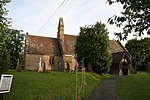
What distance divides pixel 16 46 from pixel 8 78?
62.7 m

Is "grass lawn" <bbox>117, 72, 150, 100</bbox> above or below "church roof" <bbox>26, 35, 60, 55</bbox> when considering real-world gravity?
below

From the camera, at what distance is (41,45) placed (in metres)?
62.1

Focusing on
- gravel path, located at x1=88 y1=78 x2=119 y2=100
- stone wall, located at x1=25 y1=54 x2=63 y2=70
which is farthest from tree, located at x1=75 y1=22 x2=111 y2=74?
gravel path, located at x1=88 y1=78 x2=119 y2=100

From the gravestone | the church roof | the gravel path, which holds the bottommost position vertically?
the gravel path

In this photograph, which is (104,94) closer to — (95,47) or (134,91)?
(134,91)

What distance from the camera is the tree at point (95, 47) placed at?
47.1 meters

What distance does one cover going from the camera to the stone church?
191 ft

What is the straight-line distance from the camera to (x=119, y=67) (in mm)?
56562

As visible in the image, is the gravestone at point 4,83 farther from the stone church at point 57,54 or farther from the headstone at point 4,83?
the stone church at point 57,54

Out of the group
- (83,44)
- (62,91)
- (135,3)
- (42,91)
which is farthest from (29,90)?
(83,44)

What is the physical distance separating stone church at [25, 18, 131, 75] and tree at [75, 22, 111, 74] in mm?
8821

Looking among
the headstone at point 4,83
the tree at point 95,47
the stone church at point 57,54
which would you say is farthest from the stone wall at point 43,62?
the headstone at point 4,83

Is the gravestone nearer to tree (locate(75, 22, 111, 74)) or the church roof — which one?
tree (locate(75, 22, 111, 74))

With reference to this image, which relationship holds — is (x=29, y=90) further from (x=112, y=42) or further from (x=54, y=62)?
(x=112, y=42)
